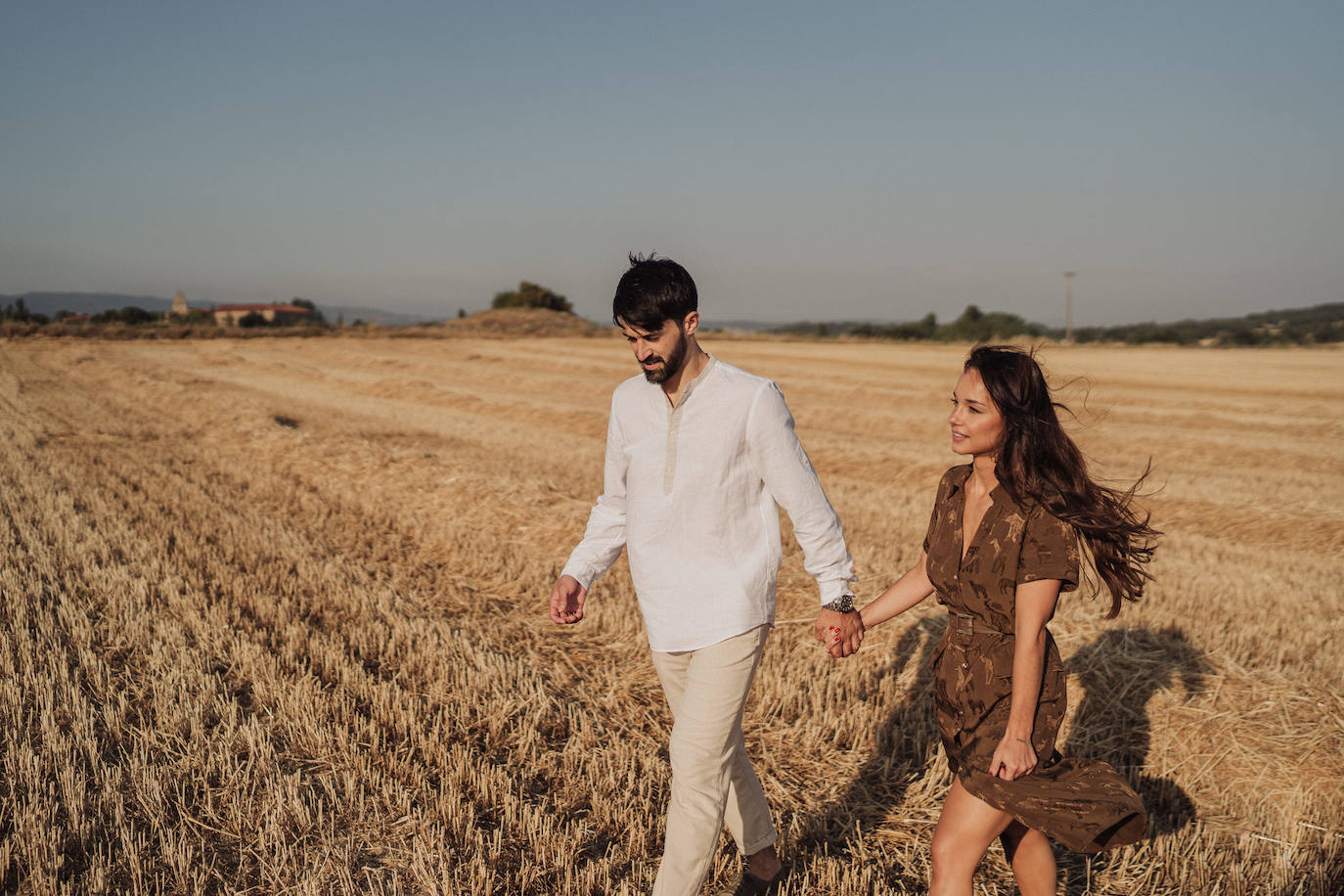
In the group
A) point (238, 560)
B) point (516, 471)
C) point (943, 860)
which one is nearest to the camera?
point (943, 860)

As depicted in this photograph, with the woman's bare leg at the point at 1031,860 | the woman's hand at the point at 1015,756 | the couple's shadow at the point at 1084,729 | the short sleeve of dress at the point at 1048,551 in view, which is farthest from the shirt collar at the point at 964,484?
the couple's shadow at the point at 1084,729

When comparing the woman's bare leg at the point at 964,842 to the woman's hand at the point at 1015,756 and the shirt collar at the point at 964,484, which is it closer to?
the woman's hand at the point at 1015,756

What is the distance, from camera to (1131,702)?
Answer: 4418mm

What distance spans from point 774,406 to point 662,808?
196cm

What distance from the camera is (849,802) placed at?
145 inches

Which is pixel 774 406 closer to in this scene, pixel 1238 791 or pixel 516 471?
pixel 1238 791

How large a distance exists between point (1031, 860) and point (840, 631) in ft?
2.84

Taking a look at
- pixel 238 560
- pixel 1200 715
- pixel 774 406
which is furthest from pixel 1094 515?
pixel 238 560

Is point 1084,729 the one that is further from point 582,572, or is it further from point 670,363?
point 670,363

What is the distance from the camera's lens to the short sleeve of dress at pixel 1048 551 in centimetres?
220

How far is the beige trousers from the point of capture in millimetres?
2496

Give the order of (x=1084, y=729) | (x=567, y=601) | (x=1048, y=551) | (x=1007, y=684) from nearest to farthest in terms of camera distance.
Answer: (x=1048, y=551)
(x=1007, y=684)
(x=567, y=601)
(x=1084, y=729)

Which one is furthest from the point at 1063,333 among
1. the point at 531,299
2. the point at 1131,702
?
the point at 1131,702

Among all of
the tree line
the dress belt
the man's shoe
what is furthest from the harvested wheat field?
the tree line
